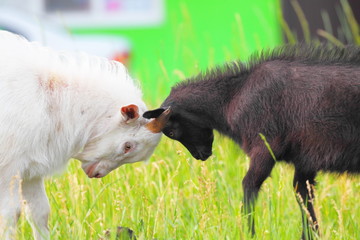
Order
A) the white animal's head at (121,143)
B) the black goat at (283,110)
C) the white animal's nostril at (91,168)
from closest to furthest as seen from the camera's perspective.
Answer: the black goat at (283,110) → the white animal's head at (121,143) → the white animal's nostril at (91,168)

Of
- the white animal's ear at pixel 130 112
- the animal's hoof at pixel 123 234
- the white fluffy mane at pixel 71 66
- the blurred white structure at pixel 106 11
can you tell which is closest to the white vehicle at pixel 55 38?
the blurred white structure at pixel 106 11

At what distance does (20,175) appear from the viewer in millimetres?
4625

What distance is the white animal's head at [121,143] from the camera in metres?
4.93

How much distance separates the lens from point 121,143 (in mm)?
4961

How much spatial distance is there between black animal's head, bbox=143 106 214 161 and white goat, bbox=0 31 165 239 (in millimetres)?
129

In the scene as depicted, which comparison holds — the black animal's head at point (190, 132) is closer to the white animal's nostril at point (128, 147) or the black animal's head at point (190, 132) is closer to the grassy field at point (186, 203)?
the grassy field at point (186, 203)

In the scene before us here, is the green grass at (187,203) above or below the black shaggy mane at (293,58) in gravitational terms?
below

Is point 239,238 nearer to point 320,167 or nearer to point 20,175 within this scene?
point 320,167

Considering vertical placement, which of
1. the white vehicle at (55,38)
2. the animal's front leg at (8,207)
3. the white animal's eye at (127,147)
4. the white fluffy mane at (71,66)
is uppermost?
the white fluffy mane at (71,66)

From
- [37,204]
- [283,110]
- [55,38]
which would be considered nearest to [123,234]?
[37,204]

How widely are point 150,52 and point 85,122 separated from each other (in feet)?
27.5

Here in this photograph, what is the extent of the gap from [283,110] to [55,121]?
4.26 ft

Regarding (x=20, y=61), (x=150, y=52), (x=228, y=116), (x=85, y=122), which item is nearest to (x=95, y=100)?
(x=85, y=122)

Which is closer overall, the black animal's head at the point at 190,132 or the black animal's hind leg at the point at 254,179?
the black animal's hind leg at the point at 254,179
